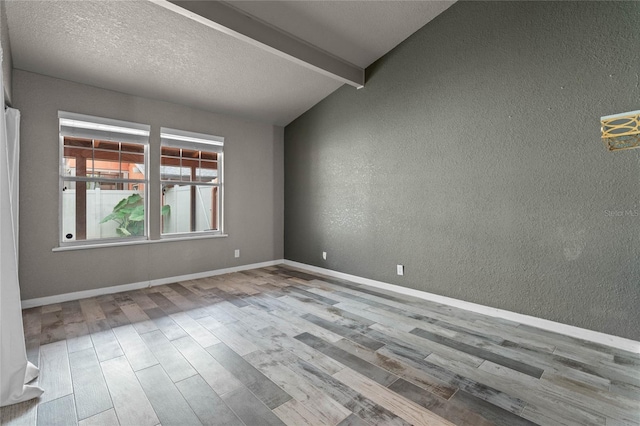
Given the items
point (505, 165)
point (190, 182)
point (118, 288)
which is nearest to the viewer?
point (505, 165)

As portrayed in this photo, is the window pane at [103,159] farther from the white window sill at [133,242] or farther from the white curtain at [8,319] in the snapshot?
the white curtain at [8,319]

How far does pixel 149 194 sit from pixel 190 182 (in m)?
0.63

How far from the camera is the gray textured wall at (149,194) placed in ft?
10.9

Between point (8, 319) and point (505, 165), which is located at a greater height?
point (505, 165)

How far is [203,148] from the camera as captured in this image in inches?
186

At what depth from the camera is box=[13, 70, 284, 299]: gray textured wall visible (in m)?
3.33

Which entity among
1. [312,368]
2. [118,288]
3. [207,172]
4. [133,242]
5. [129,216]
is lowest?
[312,368]

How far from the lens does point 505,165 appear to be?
3.06 metres

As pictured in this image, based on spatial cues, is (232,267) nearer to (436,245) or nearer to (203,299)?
(203,299)

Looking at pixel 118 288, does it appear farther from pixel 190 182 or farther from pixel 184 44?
pixel 184 44

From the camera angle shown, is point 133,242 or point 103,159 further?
point 133,242

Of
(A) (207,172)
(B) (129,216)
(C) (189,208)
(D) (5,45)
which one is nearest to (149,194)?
(B) (129,216)

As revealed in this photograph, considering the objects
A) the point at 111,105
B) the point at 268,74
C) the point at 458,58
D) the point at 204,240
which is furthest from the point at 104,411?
the point at 458,58

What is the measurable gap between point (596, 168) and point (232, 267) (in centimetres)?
479
